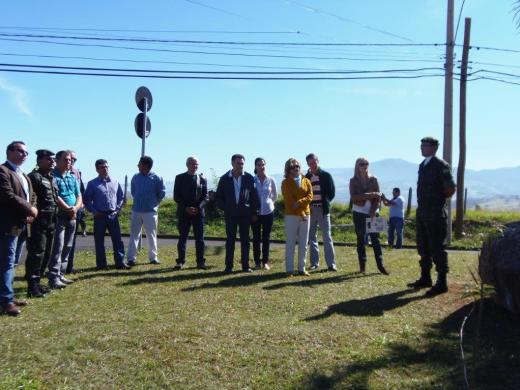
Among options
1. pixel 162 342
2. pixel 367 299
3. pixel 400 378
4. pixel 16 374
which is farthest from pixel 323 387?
pixel 367 299

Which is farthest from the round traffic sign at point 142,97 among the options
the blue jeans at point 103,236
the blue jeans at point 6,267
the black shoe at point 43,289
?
the blue jeans at point 6,267

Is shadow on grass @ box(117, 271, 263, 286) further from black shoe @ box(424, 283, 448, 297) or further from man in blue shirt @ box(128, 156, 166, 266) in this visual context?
black shoe @ box(424, 283, 448, 297)

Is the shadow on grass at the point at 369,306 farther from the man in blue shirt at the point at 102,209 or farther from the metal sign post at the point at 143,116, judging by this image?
the metal sign post at the point at 143,116

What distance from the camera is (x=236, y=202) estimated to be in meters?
9.24

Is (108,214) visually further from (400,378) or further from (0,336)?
(400,378)

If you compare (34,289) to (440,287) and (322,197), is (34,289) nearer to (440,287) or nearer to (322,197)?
(322,197)

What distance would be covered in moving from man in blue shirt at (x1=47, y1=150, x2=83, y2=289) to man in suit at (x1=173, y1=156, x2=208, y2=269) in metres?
1.88

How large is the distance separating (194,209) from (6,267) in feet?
12.9

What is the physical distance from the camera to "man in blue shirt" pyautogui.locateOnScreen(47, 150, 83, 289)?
25.0 feet

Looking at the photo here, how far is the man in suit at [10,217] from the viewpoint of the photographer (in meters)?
5.99

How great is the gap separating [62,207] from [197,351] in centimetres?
379

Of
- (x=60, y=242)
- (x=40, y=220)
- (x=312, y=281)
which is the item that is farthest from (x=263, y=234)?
(x=40, y=220)

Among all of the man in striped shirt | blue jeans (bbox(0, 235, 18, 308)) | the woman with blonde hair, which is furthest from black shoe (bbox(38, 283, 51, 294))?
the woman with blonde hair

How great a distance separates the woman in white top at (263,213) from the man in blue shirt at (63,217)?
10.3ft
